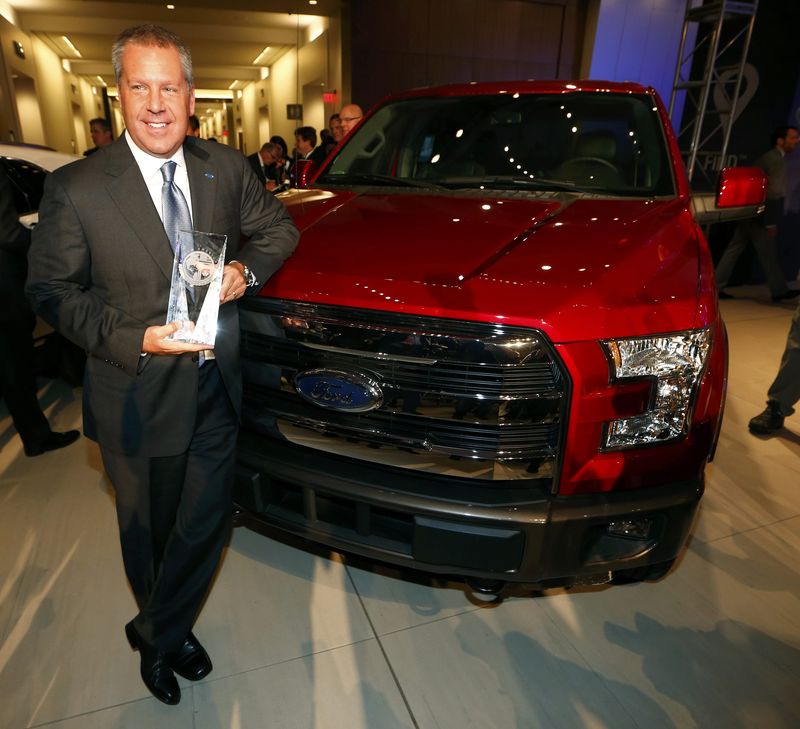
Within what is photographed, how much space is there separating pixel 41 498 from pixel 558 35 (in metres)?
13.6

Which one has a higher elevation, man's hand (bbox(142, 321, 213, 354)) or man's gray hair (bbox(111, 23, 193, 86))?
man's gray hair (bbox(111, 23, 193, 86))

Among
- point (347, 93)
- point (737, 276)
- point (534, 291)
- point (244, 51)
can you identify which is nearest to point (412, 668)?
point (534, 291)

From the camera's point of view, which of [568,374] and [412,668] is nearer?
[568,374]

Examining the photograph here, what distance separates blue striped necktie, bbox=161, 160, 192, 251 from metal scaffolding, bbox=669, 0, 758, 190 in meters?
7.70

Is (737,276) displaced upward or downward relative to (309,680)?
downward

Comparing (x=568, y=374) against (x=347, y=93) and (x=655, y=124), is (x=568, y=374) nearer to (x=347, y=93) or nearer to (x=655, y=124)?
(x=655, y=124)

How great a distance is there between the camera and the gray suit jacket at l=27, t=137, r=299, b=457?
130cm

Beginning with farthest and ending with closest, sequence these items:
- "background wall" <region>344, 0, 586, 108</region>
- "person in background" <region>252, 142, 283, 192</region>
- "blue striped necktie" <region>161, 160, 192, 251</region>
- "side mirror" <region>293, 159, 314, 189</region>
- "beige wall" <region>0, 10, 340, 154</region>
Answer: "beige wall" <region>0, 10, 340, 154</region>, "background wall" <region>344, 0, 586, 108</region>, "person in background" <region>252, 142, 283, 192</region>, "side mirror" <region>293, 159, 314, 189</region>, "blue striped necktie" <region>161, 160, 192, 251</region>

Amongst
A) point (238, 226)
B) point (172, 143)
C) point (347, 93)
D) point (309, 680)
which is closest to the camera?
point (172, 143)

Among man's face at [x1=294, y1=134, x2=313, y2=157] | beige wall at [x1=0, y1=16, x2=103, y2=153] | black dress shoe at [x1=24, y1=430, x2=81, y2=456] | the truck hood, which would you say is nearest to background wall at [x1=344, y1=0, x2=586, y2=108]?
man's face at [x1=294, y1=134, x2=313, y2=157]

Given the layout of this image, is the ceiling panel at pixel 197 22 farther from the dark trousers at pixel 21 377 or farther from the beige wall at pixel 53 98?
the dark trousers at pixel 21 377

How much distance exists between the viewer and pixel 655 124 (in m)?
2.58

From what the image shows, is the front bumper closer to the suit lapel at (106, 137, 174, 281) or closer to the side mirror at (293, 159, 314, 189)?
the suit lapel at (106, 137, 174, 281)

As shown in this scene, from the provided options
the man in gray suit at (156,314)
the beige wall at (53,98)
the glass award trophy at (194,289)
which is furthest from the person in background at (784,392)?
the beige wall at (53,98)
